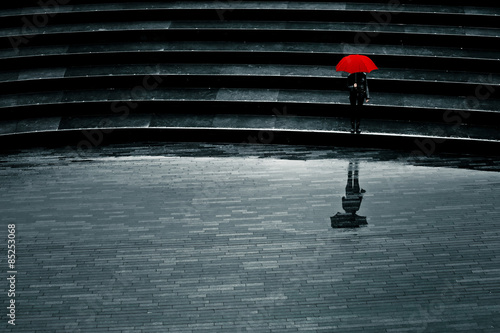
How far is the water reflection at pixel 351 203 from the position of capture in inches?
326

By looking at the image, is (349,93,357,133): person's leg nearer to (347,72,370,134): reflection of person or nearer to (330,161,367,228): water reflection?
(347,72,370,134): reflection of person

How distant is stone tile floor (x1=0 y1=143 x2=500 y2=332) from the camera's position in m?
6.67

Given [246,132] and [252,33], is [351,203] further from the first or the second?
[252,33]

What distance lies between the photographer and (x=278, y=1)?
492 inches

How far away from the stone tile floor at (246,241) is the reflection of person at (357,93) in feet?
2.05

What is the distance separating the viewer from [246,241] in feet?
26.1

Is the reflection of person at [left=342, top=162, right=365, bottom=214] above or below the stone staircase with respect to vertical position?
below

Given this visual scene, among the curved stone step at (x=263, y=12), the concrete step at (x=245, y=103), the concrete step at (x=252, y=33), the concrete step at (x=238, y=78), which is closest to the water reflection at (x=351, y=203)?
the concrete step at (x=245, y=103)

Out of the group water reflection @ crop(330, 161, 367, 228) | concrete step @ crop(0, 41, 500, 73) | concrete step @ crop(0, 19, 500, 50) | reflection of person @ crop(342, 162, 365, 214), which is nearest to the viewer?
water reflection @ crop(330, 161, 367, 228)

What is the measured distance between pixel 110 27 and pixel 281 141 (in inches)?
188

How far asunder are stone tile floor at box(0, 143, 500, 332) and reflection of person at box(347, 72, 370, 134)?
626 millimetres

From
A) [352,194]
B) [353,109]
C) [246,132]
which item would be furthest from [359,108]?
[246,132]

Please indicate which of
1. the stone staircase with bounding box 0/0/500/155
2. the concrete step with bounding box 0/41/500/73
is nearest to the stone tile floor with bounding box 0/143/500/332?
the stone staircase with bounding box 0/0/500/155

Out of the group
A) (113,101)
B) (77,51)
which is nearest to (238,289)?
(113,101)
